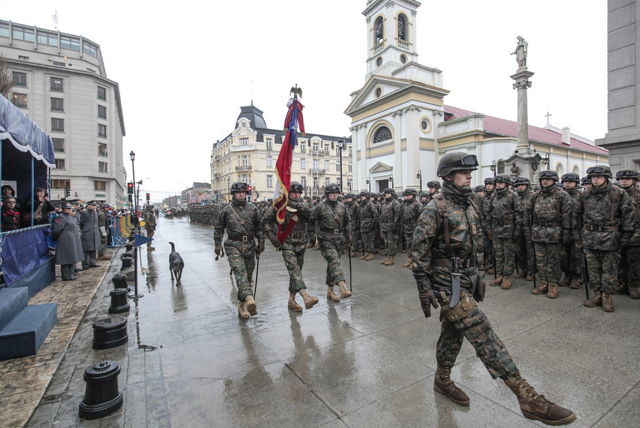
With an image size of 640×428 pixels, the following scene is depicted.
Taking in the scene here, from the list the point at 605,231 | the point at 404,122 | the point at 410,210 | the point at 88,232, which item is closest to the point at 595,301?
the point at 605,231

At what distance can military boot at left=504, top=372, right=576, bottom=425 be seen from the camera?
2.38 meters

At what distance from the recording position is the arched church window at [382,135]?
3500 centimetres

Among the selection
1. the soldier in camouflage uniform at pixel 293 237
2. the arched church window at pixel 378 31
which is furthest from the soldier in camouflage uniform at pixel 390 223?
the arched church window at pixel 378 31

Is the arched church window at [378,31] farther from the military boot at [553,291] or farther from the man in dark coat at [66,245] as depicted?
the military boot at [553,291]

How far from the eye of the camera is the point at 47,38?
48.1m

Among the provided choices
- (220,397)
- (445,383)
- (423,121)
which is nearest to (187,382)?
(220,397)

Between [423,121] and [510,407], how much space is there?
33279 mm

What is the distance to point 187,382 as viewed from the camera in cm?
A: 347

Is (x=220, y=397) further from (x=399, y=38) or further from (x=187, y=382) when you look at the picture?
(x=399, y=38)

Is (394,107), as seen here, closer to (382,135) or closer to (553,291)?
(382,135)

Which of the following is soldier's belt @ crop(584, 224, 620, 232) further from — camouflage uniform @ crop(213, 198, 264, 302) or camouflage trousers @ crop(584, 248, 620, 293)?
camouflage uniform @ crop(213, 198, 264, 302)

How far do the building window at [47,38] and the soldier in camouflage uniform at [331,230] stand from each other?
6329 centimetres

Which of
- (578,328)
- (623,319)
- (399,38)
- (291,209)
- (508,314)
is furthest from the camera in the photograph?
(399,38)

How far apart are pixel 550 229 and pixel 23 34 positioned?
6922 centimetres
